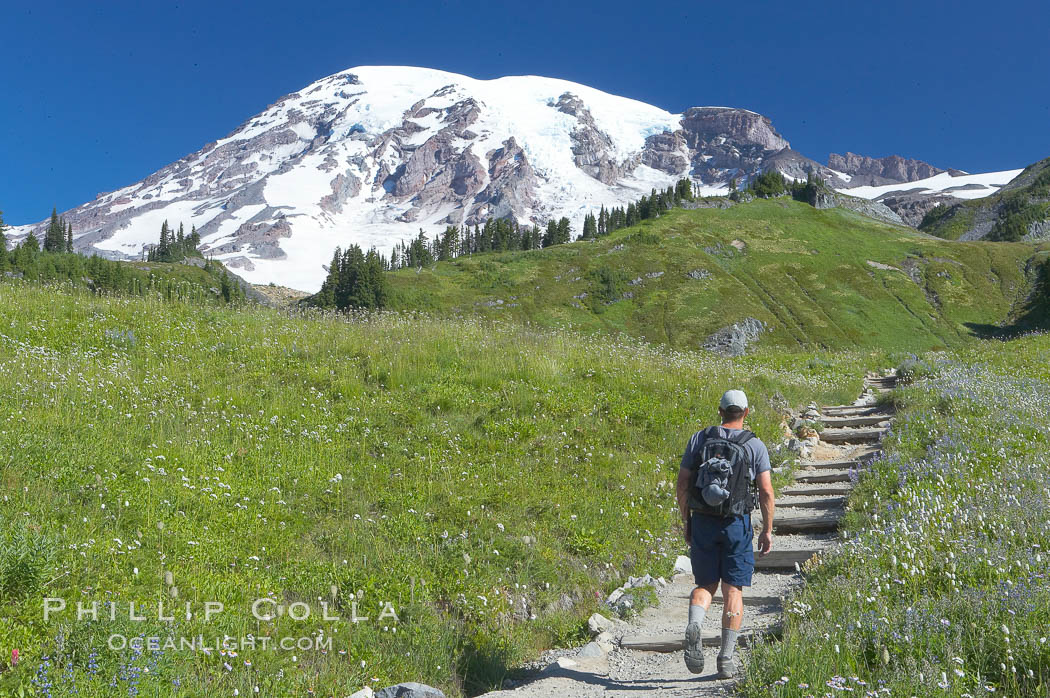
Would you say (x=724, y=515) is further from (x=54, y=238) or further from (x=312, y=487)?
(x=54, y=238)

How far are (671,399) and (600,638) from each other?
7.33 meters

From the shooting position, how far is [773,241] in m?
123

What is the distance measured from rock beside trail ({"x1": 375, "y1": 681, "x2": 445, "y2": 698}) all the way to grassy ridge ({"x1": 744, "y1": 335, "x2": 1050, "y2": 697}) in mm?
2708

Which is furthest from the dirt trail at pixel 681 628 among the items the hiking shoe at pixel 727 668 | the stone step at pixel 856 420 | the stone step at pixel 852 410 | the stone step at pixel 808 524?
the stone step at pixel 852 410

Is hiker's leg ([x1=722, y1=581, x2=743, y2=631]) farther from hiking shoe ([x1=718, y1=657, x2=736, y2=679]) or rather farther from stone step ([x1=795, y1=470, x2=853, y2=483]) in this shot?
stone step ([x1=795, y1=470, x2=853, y2=483])

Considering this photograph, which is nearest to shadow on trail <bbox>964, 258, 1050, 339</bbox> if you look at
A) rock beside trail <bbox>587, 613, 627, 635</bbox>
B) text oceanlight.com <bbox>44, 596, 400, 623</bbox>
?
rock beside trail <bbox>587, 613, 627, 635</bbox>

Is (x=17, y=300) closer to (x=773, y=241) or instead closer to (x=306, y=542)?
(x=306, y=542)

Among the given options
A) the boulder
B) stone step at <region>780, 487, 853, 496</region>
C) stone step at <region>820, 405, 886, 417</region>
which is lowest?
the boulder

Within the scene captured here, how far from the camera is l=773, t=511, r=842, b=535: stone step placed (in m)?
9.37

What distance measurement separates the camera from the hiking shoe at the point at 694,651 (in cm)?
548

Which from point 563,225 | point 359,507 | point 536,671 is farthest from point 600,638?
point 563,225

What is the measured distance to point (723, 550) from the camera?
5.93 metres

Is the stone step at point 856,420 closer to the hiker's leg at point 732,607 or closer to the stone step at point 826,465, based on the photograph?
the stone step at point 826,465

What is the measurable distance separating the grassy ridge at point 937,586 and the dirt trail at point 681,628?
26.3 inches
